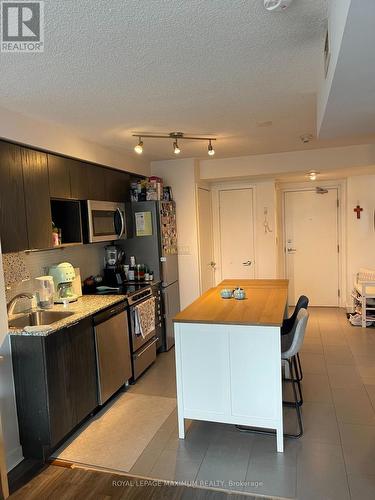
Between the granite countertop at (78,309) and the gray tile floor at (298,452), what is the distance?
939mm

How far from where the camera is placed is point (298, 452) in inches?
95.6

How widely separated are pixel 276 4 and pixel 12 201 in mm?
2051

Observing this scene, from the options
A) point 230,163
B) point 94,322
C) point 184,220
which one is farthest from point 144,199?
point 94,322

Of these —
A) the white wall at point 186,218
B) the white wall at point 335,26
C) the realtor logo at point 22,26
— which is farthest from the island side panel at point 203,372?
the white wall at point 186,218

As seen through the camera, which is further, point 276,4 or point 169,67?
point 169,67

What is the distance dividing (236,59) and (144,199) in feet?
8.54

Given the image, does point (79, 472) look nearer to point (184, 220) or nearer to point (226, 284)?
point (226, 284)

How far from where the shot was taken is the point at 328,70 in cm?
175

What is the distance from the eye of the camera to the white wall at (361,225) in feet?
18.6

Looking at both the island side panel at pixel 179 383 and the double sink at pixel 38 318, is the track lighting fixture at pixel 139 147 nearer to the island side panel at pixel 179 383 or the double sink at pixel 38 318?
the double sink at pixel 38 318

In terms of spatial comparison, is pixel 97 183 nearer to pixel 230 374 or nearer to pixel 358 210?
pixel 230 374

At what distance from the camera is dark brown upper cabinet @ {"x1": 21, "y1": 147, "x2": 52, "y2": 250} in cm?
274

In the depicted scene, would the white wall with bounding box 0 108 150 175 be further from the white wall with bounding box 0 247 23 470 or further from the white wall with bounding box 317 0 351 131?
the white wall with bounding box 317 0 351 131

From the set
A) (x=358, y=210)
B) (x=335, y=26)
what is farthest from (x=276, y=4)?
(x=358, y=210)
